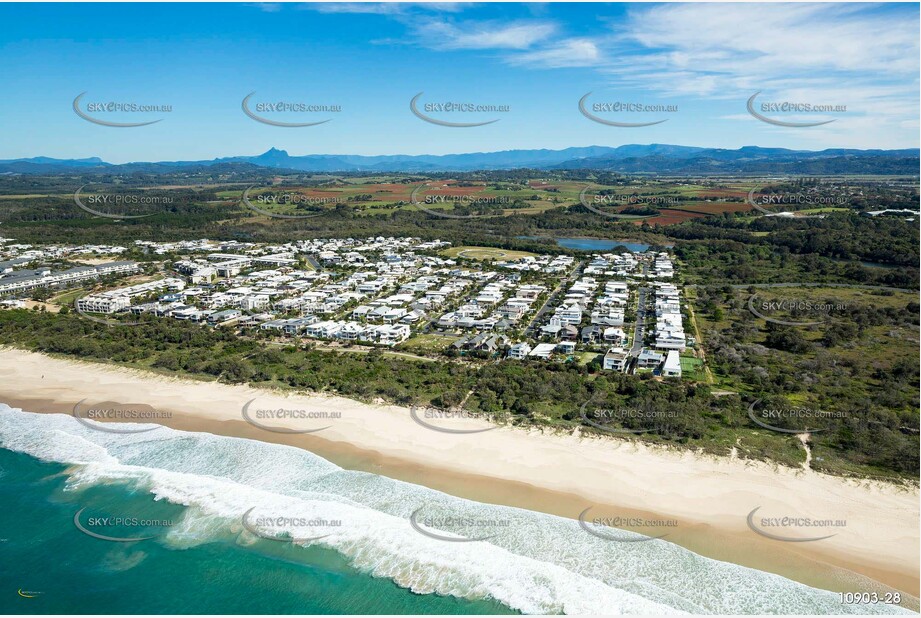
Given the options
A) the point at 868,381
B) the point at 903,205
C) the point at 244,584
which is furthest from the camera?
the point at 903,205

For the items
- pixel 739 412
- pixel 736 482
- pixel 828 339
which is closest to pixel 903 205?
pixel 828 339

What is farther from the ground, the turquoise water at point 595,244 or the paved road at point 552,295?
the turquoise water at point 595,244

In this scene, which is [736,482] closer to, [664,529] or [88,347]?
[664,529]

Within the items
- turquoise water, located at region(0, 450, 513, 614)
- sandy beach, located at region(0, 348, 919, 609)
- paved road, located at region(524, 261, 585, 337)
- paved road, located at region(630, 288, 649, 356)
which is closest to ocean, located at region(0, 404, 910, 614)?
turquoise water, located at region(0, 450, 513, 614)

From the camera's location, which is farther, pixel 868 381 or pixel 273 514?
pixel 868 381

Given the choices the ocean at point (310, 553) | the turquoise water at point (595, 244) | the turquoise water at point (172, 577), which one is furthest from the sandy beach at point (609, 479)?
the turquoise water at point (595, 244)

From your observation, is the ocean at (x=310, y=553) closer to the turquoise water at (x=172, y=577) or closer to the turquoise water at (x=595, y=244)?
the turquoise water at (x=172, y=577)

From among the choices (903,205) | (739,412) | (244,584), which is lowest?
(244,584)
